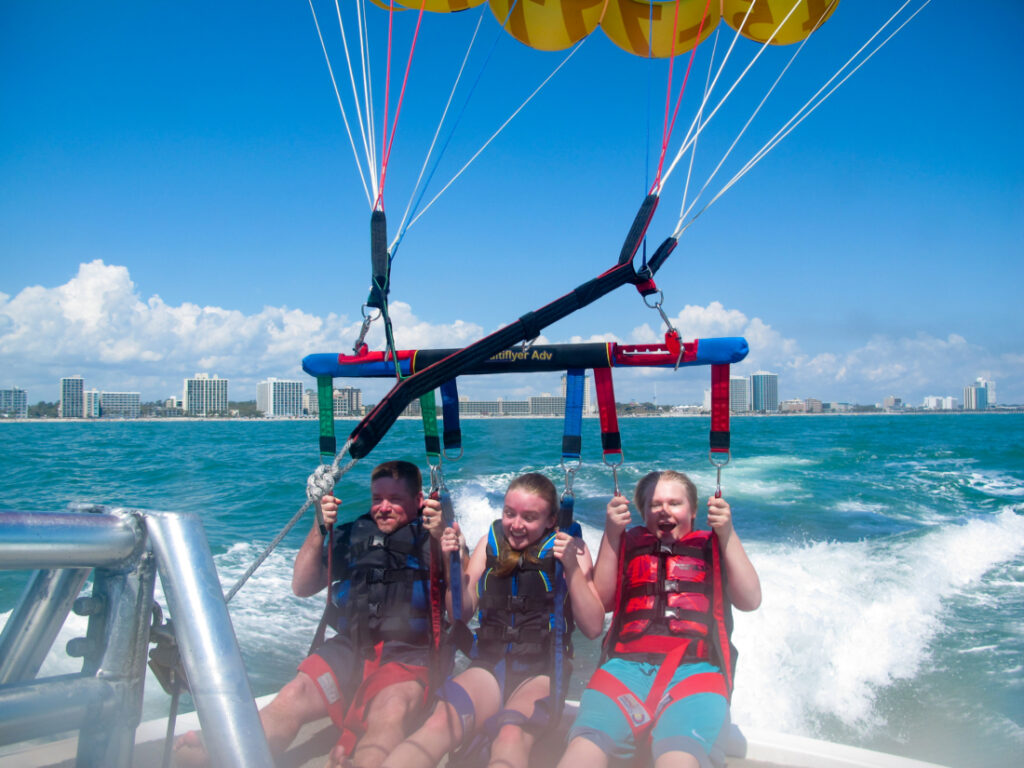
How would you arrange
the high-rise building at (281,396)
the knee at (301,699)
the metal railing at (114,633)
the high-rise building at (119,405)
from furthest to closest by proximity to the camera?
the high-rise building at (119,405)
the high-rise building at (281,396)
the knee at (301,699)
the metal railing at (114,633)

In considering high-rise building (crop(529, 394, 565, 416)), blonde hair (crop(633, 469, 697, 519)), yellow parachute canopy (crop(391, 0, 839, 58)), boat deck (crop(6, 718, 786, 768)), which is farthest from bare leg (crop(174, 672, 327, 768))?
high-rise building (crop(529, 394, 565, 416))

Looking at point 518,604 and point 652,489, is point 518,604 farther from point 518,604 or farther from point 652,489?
point 652,489

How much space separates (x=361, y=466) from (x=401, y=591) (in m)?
15.0

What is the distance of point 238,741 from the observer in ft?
2.75

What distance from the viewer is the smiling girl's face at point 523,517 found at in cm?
275

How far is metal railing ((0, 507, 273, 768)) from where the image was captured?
81cm

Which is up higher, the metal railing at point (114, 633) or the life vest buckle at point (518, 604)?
the metal railing at point (114, 633)

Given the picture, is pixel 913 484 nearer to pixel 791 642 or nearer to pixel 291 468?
pixel 791 642

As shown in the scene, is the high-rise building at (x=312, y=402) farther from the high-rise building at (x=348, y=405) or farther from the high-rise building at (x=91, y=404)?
the high-rise building at (x=91, y=404)

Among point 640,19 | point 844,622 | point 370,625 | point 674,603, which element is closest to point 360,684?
point 370,625

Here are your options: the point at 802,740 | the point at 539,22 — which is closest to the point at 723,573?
the point at 802,740

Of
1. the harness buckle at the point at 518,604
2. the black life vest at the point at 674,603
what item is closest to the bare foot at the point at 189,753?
the harness buckle at the point at 518,604

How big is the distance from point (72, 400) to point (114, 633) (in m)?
105

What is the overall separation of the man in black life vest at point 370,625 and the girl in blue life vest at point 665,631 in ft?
2.23
